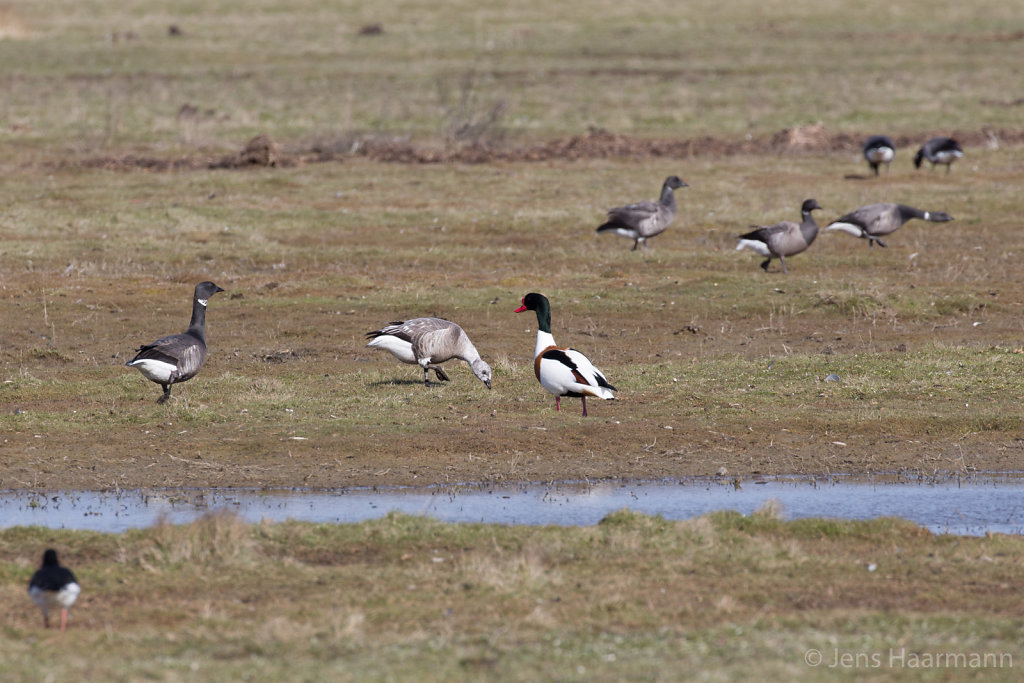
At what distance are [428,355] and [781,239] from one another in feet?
32.8

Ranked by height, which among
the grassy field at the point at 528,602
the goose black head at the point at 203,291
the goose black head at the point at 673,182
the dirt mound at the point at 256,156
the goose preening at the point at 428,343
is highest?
the dirt mound at the point at 256,156

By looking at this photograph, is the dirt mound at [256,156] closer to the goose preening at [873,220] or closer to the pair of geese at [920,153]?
the pair of geese at [920,153]

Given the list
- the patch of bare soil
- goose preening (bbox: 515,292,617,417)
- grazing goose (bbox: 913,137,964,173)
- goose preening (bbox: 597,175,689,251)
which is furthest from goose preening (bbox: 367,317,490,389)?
grazing goose (bbox: 913,137,964,173)

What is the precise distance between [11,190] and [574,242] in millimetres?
14469

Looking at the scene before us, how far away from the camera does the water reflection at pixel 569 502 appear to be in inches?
465

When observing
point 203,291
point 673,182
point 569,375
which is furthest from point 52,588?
point 673,182

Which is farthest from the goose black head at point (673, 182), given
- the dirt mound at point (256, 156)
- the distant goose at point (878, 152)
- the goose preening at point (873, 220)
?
the dirt mound at point (256, 156)

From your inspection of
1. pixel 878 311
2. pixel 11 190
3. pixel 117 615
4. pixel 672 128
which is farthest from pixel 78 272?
pixel 672 128

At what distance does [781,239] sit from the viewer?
24.1m

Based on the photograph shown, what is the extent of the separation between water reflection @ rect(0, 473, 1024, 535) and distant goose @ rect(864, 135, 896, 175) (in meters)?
23.0

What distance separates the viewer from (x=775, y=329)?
20.7 meters

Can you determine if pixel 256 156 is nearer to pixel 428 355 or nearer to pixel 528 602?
pixel 428 355

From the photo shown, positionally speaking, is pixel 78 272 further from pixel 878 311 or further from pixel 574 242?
pixel 878 311

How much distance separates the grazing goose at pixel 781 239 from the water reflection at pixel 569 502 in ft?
36.6
